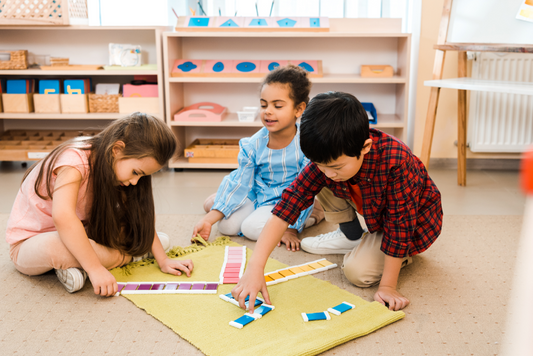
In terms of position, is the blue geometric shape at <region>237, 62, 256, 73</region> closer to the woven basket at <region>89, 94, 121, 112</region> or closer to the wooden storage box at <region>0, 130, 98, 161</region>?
the woven basket at <region>89, 94, 121, 112</region>

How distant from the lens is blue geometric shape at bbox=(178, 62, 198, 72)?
2756 millimetres

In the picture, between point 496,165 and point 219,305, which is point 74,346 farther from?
point 496,165

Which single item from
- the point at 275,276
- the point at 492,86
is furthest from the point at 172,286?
the point at 492,86

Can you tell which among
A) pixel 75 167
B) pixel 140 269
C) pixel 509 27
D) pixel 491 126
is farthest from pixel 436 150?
pixel 75 167

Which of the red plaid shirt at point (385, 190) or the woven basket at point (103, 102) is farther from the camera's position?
the woven basket at point (103, 102)

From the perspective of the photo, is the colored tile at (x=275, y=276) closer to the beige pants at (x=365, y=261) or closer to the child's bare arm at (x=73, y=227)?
the beige pants at (x=365, y=261)

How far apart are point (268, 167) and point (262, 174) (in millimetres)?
59

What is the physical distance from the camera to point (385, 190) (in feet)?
3.95

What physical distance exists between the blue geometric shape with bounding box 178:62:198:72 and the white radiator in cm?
155

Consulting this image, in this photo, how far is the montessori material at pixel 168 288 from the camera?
4.21ft

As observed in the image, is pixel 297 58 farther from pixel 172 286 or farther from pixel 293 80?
pixel 172 286

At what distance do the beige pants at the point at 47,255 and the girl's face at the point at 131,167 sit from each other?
0.77 ft

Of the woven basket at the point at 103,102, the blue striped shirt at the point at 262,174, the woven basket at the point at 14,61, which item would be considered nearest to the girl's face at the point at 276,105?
the blue striped shirt at the point at 262,174

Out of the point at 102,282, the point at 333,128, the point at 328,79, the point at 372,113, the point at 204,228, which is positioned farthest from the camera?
the point at 372,113
